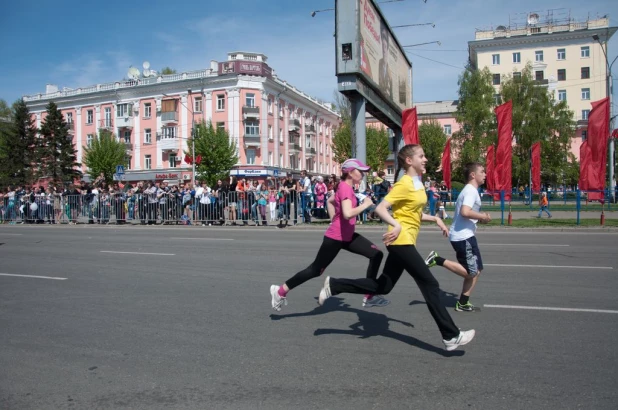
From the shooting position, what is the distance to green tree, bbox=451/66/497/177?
52.2 m

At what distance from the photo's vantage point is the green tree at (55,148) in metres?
60.5

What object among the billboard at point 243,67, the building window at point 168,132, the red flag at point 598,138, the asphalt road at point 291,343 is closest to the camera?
the asphalt road at point 291,343

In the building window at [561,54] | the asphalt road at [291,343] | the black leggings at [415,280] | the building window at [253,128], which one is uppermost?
the building window at [561,54]

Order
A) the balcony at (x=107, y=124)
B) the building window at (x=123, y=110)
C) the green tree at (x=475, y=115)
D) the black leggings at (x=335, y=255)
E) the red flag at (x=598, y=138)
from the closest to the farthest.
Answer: the black leggings at (x=335, y=255)
the red flag at (x=598, y=138)
the green tree at (x=475, y=115)
the building window at (x=123, y=110)
the balcony at (x=107, y=124)

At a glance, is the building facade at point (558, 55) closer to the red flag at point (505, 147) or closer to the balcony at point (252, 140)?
the balcony at point (252, 140)

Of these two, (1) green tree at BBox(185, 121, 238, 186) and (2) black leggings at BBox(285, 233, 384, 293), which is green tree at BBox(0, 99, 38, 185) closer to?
(1) green tree at BBox(185, 121, 238, 186)

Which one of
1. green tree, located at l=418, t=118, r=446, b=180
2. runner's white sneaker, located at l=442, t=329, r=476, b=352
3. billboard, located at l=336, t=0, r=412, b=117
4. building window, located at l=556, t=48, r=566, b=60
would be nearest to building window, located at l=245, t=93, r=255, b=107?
green tree, located at l=418, t=118, r=446, b=180

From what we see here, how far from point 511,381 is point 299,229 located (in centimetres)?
1505

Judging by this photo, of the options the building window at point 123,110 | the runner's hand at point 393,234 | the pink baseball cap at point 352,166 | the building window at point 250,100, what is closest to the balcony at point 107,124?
the building window at point 123,110

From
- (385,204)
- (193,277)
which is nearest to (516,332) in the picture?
(385,204)

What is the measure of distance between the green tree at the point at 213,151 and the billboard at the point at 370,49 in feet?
101

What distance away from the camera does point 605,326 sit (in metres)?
5.24

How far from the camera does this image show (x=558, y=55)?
71.8 meters

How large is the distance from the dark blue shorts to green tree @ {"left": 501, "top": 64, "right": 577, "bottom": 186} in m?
49.2
